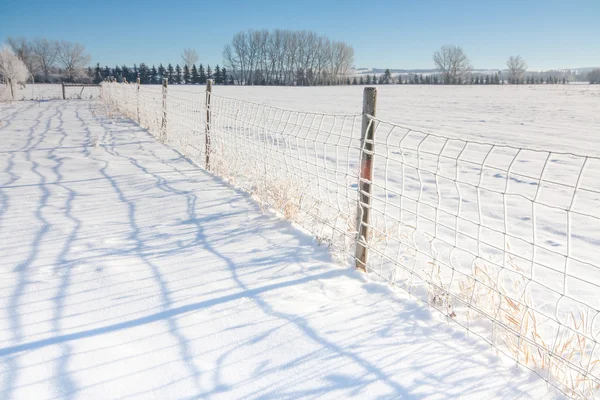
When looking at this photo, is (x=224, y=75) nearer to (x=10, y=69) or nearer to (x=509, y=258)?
(x=10, y=69)

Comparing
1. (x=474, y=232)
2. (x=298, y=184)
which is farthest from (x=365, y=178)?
(x=474, y=232)

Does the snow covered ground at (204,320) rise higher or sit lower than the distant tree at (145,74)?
lower

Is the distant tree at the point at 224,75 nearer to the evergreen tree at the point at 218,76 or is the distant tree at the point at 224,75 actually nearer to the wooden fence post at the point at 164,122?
the evergreen tree at the point at 218,76

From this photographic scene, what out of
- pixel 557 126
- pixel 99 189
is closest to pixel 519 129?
pixel 557 126

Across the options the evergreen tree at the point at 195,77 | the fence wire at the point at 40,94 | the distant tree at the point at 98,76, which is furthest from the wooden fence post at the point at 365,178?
the evergreen tree at the point at 195,77

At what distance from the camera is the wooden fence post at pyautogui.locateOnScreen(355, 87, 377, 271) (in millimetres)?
2963

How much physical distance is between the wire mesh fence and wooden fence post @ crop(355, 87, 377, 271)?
0.01 meters

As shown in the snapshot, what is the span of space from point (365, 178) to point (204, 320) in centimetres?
137

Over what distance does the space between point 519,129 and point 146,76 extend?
3070 inches

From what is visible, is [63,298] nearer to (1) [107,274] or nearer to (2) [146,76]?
(1) [107,274]

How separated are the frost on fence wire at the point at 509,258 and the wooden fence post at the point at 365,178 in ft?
0.21

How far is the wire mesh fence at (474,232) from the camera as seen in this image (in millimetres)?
2027

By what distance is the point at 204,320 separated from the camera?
2340 millimetres

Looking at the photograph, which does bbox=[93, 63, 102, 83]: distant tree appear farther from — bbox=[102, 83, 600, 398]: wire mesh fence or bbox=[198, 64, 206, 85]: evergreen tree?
bbox=[102, 83, 600, 398]: wire mesh fence
